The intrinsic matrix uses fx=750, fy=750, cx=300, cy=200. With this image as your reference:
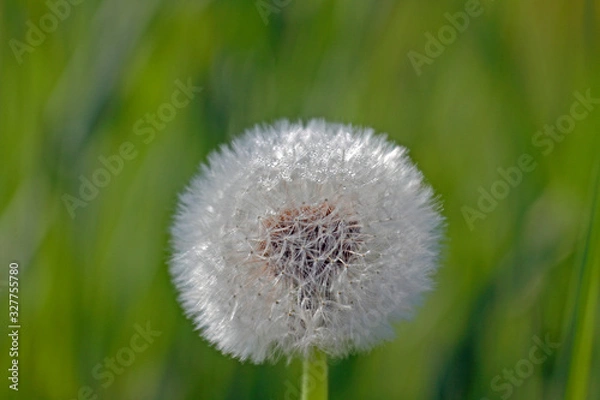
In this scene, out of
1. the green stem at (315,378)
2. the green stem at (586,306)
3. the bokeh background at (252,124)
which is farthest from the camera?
the bokeh background at (252,124)

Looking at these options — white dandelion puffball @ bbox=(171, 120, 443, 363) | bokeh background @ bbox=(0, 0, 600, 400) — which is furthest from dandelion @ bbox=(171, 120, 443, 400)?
bokeh background @ bbox=(0, 0, 600, 400)

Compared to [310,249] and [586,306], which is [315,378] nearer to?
[310,249]

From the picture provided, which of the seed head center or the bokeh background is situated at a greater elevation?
the bokeh background

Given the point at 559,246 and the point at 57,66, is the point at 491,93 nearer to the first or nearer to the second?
the point at 559,246

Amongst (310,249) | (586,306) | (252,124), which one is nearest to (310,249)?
(310,249)

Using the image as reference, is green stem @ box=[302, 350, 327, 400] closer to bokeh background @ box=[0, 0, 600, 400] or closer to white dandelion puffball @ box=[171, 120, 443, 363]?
white dandelion puffball @ box=[171, 120, 443, 363]

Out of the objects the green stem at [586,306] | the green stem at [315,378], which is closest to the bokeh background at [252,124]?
the green stem at [586,306]

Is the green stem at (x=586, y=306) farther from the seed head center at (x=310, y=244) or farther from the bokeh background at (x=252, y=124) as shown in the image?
the seed head center at (x=310, y=244)
